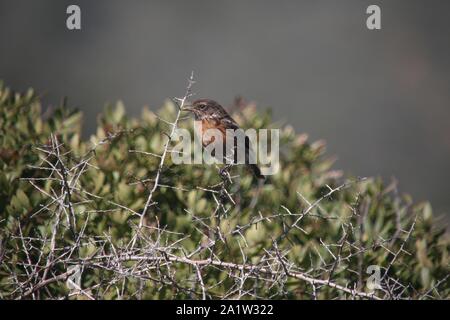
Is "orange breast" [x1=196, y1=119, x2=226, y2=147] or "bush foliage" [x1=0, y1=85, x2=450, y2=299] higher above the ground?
"orange breast" [x1=196, y1=119, x2=226, y2=147]

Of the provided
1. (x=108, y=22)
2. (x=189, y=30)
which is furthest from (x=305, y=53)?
(x=108, y=22)

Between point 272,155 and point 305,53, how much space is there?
309 inches

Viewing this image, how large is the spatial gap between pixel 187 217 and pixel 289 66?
340 inches

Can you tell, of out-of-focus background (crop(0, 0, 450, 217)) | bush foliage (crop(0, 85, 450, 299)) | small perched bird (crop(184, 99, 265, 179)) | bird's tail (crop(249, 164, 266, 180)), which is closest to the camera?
bush foliage (crop(0, 85, 450, 299))

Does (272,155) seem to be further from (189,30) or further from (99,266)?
(189,30)

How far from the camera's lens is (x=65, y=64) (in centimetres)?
1231

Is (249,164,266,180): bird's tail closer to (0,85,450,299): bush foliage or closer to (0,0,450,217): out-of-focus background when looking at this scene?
(0,85,450,299): bush foliage

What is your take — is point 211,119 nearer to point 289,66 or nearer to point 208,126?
point 208,126

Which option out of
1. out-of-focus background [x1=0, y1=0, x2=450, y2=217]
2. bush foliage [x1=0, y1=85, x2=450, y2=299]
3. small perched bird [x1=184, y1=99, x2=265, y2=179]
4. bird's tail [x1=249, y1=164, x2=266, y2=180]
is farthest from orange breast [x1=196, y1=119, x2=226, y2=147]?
out-of-focus background [x1=0, y1=0, x2=450, y2=217]

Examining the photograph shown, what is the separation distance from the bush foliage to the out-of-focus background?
5159mm

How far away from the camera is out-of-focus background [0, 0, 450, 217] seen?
11.9 meters

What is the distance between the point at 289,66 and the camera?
13.5m

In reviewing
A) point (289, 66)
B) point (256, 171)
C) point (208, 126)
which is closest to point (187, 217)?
point (256, 171)

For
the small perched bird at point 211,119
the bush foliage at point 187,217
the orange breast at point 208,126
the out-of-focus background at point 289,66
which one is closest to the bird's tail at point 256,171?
the bush foliage at point 187,217
